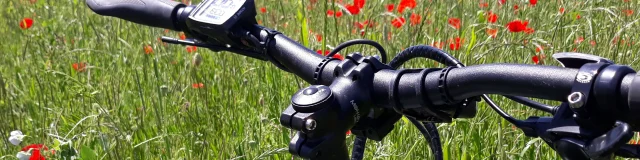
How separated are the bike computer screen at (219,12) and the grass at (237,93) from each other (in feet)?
1.08

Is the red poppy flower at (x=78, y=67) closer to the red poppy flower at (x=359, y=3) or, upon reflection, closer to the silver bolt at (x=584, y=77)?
the red poppy flower at (x=359, y=3)

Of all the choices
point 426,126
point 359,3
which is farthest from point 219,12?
point 359,3

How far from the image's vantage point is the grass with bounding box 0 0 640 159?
Answer: 1.71 metres

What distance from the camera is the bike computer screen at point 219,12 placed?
970 mm

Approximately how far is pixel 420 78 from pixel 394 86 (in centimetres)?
3

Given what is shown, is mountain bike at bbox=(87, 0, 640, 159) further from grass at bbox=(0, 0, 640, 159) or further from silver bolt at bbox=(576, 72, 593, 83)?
grass at bbox=(0, 0, 640, 159)

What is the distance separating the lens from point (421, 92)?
2.25 feet

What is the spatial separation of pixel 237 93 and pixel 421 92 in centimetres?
166

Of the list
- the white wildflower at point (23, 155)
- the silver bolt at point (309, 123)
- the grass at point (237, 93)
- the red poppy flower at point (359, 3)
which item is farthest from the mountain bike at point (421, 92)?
the red poppy flower at point (359, 3)

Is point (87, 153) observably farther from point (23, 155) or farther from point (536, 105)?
point (536, 105)

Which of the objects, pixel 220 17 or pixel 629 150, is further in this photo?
pixel 220 17

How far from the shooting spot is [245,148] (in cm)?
184

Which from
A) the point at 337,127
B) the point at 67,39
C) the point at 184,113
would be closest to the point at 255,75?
the point at 184,113

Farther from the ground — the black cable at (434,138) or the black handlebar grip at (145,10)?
the black handlebar grip at (145,10)
